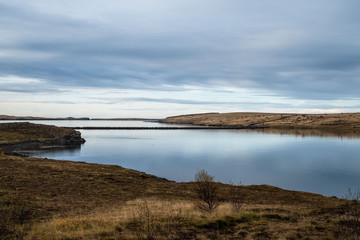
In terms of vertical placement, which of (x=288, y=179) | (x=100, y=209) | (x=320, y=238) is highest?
(x=320, y=238)

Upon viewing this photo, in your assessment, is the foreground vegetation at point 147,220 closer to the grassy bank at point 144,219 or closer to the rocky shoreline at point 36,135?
the grassy bank at point 144,219

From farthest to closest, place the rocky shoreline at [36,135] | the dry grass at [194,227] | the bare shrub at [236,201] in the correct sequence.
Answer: the rocky shoreline at [36,135] < the bare shrub at [236,201] < the dry grass at [194,227]

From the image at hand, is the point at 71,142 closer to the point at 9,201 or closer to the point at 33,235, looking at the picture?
the point at 9,201

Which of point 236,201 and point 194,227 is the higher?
point 194,227

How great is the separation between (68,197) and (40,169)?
1497cm

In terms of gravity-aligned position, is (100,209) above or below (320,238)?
below

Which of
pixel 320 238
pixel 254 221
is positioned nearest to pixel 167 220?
pixel 254 221

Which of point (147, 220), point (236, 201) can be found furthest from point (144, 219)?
point (236, 201)

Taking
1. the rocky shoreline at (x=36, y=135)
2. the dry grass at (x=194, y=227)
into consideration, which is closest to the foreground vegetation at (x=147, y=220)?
the dry grass at (x=194, y=227)

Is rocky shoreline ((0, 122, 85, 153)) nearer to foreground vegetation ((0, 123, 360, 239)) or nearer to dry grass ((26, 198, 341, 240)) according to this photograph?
foreground vegetation ((0, 123, 360, 239))

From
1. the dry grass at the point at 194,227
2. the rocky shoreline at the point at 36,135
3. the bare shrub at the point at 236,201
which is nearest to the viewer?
the dry grass at the point at 194,227

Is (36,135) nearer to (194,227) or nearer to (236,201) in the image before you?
(236,201)

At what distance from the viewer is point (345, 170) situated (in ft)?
150

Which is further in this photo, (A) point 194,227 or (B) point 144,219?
(B) point 144,219
